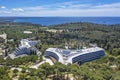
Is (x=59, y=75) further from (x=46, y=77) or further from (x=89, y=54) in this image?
(x=89, y=54)

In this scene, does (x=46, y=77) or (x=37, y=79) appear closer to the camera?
(x=37, y=79)

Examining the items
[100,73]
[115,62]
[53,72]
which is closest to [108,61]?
[115,62]

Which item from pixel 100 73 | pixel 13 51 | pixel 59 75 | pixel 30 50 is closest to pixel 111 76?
pixel 100 73

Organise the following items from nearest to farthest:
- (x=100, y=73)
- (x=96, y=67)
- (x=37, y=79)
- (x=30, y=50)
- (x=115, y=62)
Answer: (x=37, y=79) → (x=100, y=73) → (x=96, y=67) → (x=115, y=62) → (x=30, y=50)

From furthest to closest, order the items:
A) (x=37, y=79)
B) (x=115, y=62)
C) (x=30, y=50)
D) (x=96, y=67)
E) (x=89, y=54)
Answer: (x=30, y=50) < (x=89, y=54) < (x=115, y=62) < (x=96, y=67) < (x=37, y=79)

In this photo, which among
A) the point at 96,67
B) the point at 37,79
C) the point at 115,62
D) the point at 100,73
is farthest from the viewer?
the point at 115,62

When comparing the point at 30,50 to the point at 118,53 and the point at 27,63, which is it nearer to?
the point at 27,63
